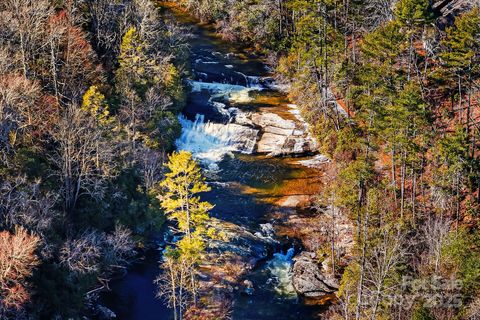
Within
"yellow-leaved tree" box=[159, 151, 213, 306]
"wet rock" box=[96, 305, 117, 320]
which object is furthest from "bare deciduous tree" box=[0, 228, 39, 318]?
"yellow-leaved tree" box=[159, 151, 213, 306]

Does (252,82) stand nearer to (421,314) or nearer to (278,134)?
(278,134)

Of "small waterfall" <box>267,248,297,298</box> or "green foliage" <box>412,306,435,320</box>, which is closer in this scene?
"green foliage" <box>412,306,435,320</box>

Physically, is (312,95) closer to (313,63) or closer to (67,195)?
(313,63)

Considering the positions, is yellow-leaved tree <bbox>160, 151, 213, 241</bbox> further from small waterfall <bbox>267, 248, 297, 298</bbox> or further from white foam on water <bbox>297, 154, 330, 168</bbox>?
white foam on water <bbox>297, 154, 330, 168</bbox>

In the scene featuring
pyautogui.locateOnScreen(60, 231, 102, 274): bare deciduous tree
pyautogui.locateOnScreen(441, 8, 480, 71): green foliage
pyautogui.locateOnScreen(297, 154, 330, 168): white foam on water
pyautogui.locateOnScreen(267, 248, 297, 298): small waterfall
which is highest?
pyautogui.locateOnScreen(441, 8, 480, 71): green foliage

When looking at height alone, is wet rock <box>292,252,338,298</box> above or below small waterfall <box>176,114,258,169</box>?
below

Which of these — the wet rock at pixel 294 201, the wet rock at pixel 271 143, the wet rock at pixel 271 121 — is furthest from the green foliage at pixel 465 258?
the wet rock at pixel 271 121

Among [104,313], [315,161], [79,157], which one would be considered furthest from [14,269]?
[315,161]

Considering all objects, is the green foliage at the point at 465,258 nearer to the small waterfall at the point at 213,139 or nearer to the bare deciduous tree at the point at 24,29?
the small waterfall at the point at 213,139
